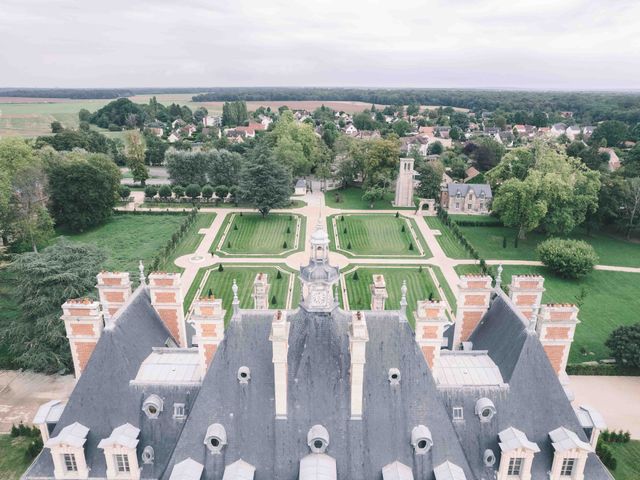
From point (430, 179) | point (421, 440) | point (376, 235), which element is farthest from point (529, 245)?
point (421, 440)

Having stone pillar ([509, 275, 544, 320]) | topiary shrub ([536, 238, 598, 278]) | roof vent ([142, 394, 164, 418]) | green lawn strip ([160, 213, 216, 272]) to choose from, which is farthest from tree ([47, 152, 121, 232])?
topiary shrub ([536, 238, 598, 278])

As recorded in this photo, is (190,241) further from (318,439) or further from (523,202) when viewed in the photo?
(318,439)

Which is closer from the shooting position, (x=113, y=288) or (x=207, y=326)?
(x=207, y=326)

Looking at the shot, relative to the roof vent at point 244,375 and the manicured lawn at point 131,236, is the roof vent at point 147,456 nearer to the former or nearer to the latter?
the roof vent at point 244,375

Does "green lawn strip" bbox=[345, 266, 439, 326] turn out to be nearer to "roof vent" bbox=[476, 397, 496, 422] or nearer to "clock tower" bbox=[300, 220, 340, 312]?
"roof vent" bbox=[476, 397, 496, 422]

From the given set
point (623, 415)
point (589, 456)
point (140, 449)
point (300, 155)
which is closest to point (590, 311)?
point (623, 415)

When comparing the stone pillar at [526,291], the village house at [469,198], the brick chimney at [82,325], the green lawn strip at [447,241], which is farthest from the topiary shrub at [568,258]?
the brick chimney at [82,325]
